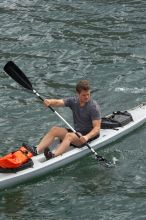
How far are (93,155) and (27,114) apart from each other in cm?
284

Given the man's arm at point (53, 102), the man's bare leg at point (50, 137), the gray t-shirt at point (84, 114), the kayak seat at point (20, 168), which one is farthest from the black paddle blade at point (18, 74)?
the kayak seat at point (20, 168)

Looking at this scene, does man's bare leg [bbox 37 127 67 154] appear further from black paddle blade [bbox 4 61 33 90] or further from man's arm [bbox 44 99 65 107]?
black paddle blade [bbox 4 61 33 90]

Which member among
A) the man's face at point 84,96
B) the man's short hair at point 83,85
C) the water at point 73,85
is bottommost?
the water at point 73,85

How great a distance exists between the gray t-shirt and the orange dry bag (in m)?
1.53

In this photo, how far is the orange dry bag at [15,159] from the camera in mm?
11305

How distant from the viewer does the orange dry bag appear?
11.3 metres

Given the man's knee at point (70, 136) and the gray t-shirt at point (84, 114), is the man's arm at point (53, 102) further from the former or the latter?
the man's knee at point (70, 136)

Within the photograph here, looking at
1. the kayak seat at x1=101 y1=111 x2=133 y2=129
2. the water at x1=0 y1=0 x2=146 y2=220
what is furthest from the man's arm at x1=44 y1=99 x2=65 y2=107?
the kayak seat at x1=101 y1=111 x2=133 y2=129

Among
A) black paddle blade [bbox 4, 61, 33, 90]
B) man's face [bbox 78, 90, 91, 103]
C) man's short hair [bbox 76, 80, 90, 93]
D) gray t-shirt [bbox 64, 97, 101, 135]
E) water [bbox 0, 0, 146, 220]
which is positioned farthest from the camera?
black paddle blade [bbox 4, 61, 33, 90]

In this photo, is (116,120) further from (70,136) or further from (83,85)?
(83,85)

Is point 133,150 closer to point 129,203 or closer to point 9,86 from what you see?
point 129,203

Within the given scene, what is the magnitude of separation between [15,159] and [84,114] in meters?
2.04

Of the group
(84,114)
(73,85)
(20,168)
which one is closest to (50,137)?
(84,114)

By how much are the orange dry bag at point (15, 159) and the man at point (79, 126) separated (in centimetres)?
55
